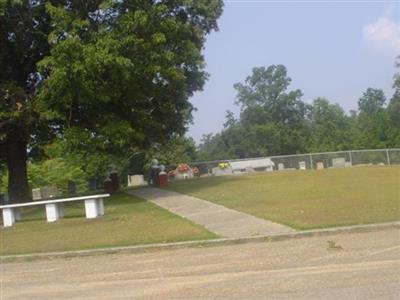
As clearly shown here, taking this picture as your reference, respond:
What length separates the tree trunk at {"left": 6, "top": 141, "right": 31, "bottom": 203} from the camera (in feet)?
87.8

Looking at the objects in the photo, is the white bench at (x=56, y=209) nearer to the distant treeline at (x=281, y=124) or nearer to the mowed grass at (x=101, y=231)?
the mowed grass at (x=101, y=231)

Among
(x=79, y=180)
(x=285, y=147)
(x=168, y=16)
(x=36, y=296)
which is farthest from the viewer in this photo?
(x=285, y=147)

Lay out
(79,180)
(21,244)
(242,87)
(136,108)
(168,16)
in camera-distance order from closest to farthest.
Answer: (21,244) < (168,16) < (136,108) < (79,180) < (242,87)

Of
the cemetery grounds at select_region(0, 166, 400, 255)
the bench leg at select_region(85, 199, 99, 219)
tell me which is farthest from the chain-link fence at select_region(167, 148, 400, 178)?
the bench leg at select_region(85, 199, 99, 219)

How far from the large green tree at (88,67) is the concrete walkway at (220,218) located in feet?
14.9

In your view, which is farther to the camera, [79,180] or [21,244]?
[79,180]

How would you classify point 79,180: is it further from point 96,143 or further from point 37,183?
point 96,143

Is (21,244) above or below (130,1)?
below

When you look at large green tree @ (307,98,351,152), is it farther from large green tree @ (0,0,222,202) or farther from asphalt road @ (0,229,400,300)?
asphalt road @ (0,229,400,300)

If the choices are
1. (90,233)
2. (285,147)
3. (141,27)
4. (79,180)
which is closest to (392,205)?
(90,233)

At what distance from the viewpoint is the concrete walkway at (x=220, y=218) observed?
1228 centimetres

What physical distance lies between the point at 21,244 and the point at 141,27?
34.0ft

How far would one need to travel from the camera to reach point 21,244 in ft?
44.3

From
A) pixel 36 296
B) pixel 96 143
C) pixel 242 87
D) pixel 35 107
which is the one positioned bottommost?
pixel 36 296
